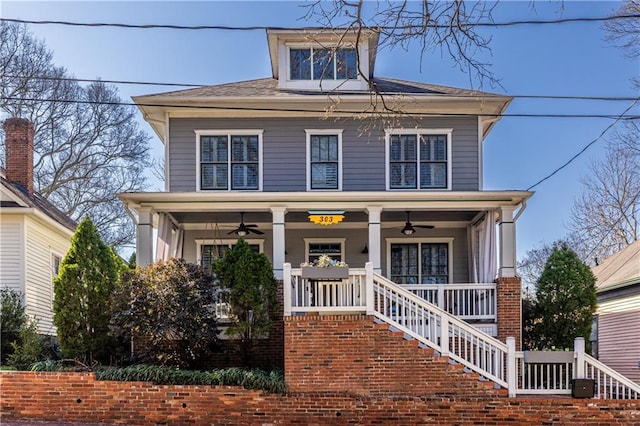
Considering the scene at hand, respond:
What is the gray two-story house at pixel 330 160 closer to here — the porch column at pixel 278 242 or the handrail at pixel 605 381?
the porch column at pixel 278 242

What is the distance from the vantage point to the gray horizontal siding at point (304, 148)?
43.2 feet

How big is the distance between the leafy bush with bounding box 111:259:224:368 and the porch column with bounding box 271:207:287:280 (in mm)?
1555

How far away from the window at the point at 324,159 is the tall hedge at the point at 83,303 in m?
5.00

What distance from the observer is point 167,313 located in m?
9.56

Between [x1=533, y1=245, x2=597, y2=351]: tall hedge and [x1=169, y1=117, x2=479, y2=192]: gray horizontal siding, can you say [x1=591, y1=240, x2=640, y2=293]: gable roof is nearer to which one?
[x1=533, y1=245, x2=597, y2=351]: tall hedge

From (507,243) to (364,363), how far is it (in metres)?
4.39

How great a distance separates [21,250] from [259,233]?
6.42m

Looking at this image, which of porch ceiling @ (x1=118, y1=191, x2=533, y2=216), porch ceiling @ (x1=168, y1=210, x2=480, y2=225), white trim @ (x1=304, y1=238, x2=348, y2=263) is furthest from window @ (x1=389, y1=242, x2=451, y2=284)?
porch ceiling @ (x1=118, y1=191, x2=533, y2=216)

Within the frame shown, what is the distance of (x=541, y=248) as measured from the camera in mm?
34125

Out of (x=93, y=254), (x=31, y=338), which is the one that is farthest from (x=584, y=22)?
(x=31, y=338)

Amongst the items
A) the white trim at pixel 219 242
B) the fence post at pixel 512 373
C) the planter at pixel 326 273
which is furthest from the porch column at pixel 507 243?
the white trim at pixel 219 242

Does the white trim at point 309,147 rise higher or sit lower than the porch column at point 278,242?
higher

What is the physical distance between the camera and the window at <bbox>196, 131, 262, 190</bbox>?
13.1 metres

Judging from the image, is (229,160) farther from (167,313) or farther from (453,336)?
(453,336)
